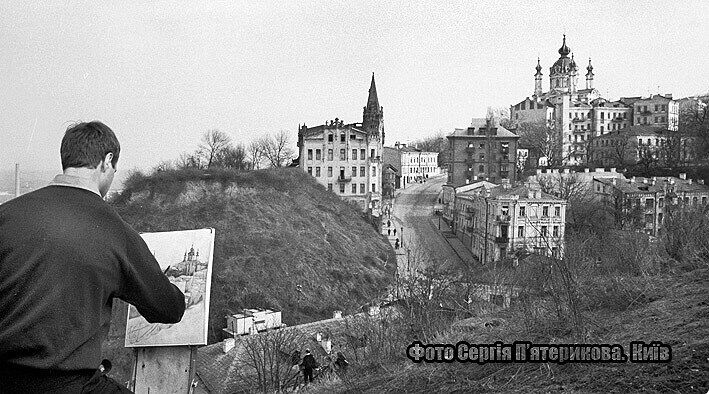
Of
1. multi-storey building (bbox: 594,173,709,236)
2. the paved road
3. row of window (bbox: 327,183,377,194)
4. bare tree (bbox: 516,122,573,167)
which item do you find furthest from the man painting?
bare tree (bbox: 516,122,573,167)

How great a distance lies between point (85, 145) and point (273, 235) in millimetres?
25572

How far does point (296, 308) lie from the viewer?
72.6 feet

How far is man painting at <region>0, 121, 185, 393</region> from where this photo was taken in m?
1.63

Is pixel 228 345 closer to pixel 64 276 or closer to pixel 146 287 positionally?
pixel 146 287

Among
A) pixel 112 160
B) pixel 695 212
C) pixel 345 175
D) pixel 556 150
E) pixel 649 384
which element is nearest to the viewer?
pixel 112 160

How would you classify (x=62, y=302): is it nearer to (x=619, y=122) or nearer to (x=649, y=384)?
(x=649, y=384)

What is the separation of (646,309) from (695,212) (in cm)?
325

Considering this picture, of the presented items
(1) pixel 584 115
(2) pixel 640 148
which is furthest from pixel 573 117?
(2) pixel 640 148

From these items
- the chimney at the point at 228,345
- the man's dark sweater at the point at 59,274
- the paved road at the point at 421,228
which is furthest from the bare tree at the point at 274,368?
the paved road at the point at 421,228

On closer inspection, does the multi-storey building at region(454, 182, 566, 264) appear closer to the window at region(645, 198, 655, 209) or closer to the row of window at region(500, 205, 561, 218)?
the row of window at region(500, 205, 561, 218)

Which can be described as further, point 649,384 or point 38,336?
point 649,384

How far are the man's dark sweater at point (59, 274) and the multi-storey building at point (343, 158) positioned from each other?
35.3m

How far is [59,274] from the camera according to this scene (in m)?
1.65

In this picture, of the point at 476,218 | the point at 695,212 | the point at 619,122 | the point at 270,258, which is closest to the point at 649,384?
the point at 695,212
